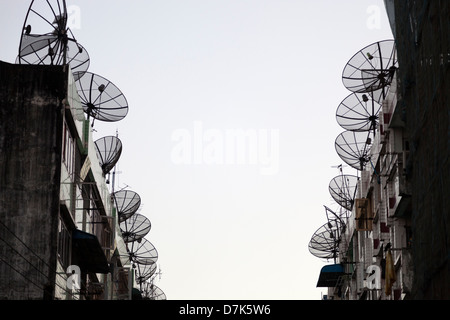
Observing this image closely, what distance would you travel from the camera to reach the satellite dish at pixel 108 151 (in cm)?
4497

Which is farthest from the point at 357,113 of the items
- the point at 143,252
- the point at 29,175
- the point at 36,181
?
the point at 143,252

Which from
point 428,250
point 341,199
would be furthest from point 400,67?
point 341,199

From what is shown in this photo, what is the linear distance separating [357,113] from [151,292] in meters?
32.5

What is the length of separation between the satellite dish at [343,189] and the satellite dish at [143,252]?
10420 millimetres

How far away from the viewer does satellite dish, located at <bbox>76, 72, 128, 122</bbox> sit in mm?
38531

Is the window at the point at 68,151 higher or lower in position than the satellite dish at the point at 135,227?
higher

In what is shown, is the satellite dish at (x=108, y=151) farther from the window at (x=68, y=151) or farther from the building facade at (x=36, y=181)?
the building facade at (x=36, y=181)

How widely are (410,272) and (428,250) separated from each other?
13.1 m

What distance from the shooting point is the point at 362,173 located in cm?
4519

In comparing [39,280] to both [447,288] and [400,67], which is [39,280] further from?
[447,288]

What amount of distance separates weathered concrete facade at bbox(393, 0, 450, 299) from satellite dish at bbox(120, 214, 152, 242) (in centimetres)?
2905

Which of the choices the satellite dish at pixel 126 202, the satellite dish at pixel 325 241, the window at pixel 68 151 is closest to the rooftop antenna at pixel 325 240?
the satellite dish at pixel 325 241
